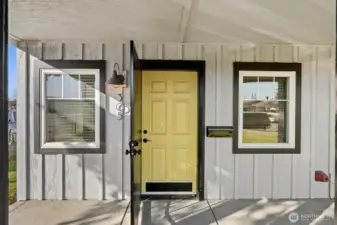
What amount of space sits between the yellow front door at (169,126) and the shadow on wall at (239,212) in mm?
495

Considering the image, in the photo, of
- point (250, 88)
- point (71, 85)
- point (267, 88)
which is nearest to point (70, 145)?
point (71, 85)

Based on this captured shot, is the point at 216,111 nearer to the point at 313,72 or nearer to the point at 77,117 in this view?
the point at 313,72

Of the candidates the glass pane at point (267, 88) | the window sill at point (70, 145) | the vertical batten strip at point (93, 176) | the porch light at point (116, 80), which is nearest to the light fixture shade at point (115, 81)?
the porch light at point (116, 80)

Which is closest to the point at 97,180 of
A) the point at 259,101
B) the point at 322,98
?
the point at 259,101

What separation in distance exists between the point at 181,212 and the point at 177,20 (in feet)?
7.86

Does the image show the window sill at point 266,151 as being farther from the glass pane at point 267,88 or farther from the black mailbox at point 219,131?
the glass pane at point 267,88

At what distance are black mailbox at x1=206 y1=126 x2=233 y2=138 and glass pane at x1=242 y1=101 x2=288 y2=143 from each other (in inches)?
9.6

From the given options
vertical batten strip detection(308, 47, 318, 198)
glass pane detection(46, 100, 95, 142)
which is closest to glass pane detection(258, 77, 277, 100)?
vertical batten strip detection(308, 47, 318, 198)

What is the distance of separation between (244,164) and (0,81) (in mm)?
4145

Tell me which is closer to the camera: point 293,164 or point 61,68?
point 61,68

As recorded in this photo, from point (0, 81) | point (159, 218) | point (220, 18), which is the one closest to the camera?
point (0, 81)

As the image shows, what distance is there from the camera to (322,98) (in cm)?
449

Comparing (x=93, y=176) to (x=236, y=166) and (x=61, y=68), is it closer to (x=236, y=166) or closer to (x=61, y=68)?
(x=61, y=68)

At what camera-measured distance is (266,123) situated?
14.9 feet
